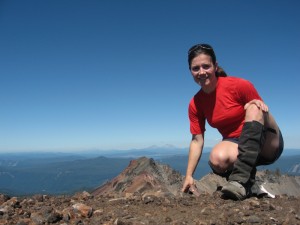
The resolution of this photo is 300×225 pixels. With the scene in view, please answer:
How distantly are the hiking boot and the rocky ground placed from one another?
0.11m

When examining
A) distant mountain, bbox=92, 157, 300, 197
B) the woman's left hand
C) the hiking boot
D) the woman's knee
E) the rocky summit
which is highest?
the woman's left hand

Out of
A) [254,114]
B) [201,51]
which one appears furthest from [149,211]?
[201,51]

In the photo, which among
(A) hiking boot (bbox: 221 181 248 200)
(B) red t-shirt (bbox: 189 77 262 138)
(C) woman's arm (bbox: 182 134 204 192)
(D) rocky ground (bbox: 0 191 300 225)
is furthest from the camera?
(C) woman's arm (bbox: 182 134 204 192)

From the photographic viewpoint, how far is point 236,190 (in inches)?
173

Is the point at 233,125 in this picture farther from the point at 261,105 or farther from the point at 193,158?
the point at 193,158

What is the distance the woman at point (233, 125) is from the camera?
14.8 ft

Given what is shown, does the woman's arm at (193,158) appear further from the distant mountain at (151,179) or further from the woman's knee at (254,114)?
the distant mountain at (151,179)

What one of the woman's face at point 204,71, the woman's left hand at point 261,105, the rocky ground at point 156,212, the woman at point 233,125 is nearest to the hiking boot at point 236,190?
the woman at point 233,125

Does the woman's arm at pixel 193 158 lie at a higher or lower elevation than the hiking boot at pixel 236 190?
higher

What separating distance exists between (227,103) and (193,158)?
117 cm

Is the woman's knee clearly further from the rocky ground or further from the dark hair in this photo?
the rocky ground

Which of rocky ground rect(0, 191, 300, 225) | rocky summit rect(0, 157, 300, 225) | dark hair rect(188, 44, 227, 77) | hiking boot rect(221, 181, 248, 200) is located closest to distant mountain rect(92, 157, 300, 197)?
rocky summit rect(0, 157, 300, 225)

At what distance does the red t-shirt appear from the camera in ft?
16.1

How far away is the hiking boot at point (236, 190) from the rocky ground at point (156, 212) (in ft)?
0.35
